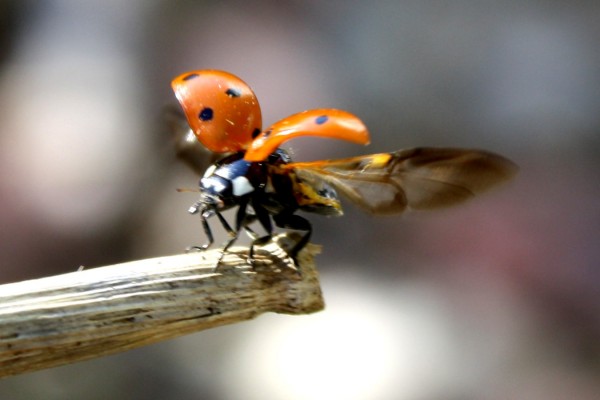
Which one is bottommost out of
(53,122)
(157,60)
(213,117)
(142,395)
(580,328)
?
(142,395)

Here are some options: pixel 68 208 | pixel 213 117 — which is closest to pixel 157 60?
pixel 68 208

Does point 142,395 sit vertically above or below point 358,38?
below

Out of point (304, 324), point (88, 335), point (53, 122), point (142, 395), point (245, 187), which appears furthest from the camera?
point (53, 122)

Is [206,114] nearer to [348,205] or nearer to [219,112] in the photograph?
[219,112]

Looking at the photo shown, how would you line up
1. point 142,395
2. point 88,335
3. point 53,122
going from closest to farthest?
point 88,335 → point 142,395 → point 53,122

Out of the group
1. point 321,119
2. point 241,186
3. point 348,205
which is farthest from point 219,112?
point 348,205

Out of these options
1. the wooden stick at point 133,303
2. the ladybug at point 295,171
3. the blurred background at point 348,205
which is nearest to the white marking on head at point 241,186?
the ladybug at point 295,171

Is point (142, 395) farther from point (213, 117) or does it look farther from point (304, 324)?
point (213, 117)
